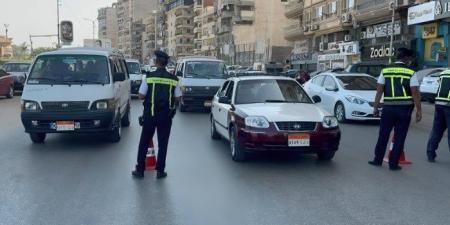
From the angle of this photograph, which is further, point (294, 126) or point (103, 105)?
point (103, 105)

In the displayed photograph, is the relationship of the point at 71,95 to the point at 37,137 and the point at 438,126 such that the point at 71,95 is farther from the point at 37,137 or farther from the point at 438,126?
the point at 438,126

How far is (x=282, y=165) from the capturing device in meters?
8.35

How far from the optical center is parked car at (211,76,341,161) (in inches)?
315

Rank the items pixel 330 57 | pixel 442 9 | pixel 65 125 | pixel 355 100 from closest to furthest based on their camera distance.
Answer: pixel 65 125 → pixel 355 100 → pixel 442 9 → pixel 330 57

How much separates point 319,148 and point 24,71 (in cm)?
2330

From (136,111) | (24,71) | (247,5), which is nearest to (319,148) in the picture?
(136,111)

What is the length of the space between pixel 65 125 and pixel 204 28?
11126cm

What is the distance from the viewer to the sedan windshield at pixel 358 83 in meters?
15.0

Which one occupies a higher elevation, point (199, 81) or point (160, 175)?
point (199, 81)

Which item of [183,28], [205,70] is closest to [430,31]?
[205,70]

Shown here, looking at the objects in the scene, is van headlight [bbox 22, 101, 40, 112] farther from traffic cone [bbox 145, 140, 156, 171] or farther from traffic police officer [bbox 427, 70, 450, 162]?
traffic police officer [bbox 427, 70, 450, 162]

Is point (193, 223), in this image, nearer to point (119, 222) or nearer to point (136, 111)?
point (119, 222)

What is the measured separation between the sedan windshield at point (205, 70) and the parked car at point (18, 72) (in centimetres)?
1241

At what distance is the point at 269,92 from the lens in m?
9.51
